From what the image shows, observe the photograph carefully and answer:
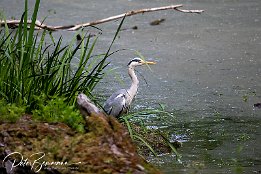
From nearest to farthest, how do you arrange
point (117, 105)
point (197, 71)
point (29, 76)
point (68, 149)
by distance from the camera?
point (68, 149) < point (29, 76) < point (117, 105) < point (197, 71)

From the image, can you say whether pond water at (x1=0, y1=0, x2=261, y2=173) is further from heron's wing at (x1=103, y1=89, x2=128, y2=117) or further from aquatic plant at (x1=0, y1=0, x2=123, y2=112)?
aquatic plant at (x1=0, y1=0, x2=123, y2=112)

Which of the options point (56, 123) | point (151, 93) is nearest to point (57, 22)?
point (151, 93)

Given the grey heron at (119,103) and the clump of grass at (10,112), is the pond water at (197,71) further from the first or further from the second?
the clump of grass at (10,112)

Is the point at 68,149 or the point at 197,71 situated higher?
the point at 68,149

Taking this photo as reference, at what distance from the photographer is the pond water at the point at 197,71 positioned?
20.6 ft

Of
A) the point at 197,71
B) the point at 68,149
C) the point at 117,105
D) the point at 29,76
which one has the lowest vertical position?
the point at 197,71

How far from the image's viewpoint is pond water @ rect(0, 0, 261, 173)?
20.6 feet

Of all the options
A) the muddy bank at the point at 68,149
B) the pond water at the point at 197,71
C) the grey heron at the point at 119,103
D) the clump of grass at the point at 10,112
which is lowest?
the pond water at the point at 197,71

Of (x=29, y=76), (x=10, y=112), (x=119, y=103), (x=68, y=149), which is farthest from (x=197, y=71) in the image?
(x=68, y=149)

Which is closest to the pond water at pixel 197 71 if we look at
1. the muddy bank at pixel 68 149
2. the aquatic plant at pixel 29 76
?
the aquatic plant at pixel 29 76

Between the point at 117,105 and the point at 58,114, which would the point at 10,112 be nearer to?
the point at 58,114

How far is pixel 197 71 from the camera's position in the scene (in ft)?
30.5

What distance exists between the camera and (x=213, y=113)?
7.58 metres

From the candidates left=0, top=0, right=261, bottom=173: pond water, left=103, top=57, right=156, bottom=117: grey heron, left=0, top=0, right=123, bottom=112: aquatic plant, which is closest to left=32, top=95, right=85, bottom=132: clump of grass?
left=0, top=0, right=123, bottom=112: aquatic plant
